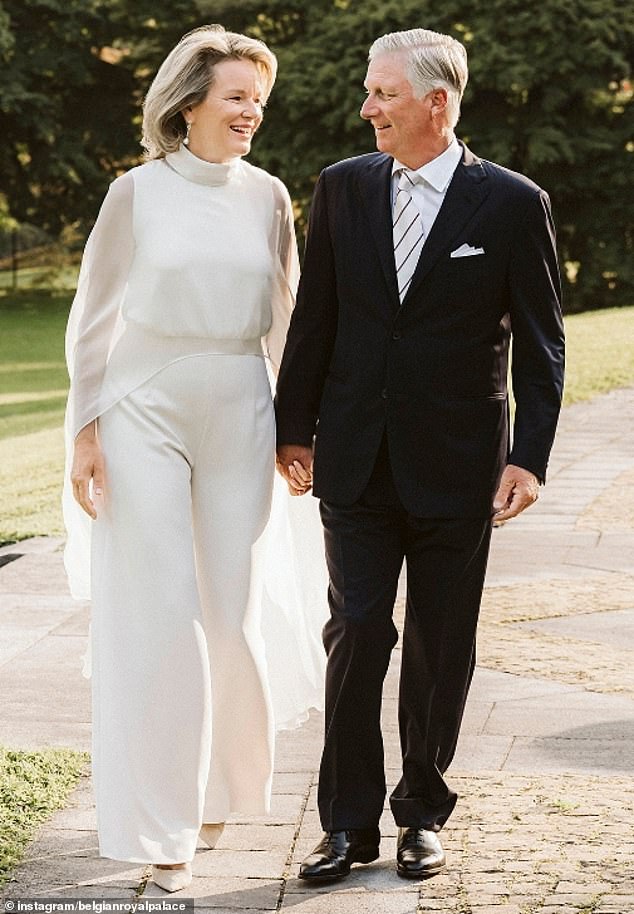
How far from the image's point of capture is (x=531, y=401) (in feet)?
13.5

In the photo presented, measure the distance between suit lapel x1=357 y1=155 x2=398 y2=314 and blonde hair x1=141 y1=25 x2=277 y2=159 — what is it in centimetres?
40

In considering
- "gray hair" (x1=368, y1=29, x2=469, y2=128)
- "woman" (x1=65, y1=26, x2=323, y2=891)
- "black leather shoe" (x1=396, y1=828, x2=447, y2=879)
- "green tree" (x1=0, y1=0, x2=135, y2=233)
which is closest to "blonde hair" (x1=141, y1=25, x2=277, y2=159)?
"woman" (x1=65, y1=26, x2=323, y2=891)

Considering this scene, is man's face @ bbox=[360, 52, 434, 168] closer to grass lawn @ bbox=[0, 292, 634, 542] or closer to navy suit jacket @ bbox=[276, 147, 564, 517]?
navy suit jacket @ bbox=[276, 147, 564, 517]

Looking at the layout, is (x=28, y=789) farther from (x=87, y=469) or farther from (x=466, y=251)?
(x=466, y=251)

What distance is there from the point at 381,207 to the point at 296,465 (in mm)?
705

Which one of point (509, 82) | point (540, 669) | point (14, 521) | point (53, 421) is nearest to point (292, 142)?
point (509, 82)

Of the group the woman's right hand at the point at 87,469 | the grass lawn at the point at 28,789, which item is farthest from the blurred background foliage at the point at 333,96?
the woman's right hand at the point at 87,469

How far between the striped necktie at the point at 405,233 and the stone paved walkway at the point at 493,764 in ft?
Answer: 4.77

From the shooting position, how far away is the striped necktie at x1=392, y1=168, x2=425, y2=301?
4.05 meters

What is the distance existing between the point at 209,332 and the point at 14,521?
6452 mm

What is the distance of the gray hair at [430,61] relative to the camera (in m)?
3.96

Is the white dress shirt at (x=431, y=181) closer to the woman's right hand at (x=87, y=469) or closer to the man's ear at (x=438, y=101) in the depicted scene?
the man's ear at (x=438, y=101)

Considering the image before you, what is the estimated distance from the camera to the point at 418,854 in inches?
161

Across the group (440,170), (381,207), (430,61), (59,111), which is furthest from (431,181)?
(59,111)
